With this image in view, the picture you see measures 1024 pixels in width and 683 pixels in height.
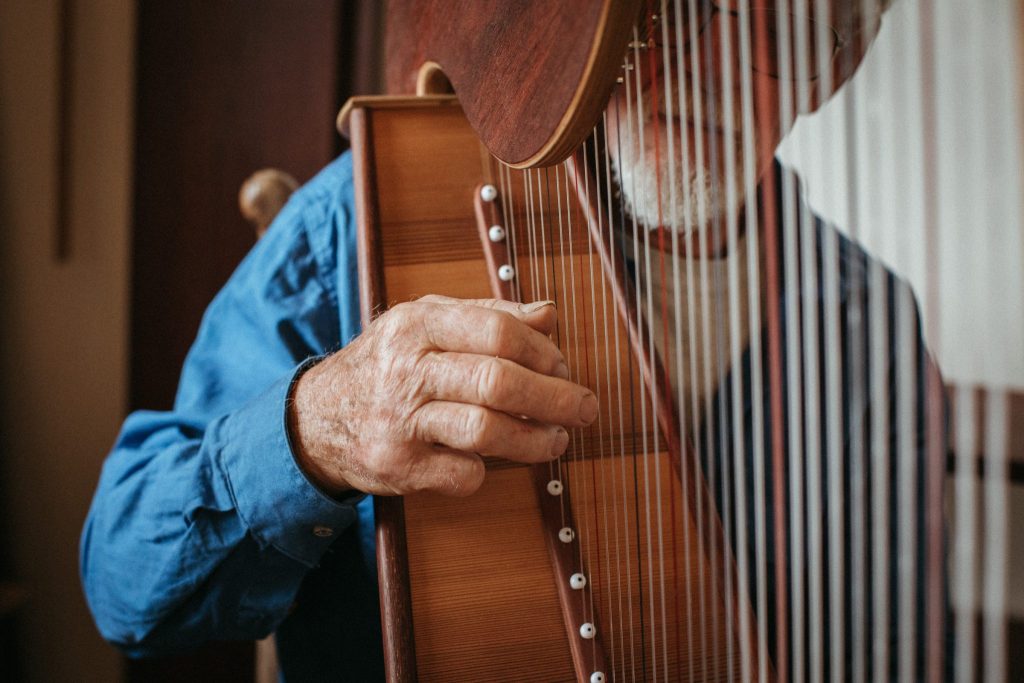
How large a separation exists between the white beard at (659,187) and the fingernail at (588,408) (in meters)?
0.12

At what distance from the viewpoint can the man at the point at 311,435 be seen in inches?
19.0

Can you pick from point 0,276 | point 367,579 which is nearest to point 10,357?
point 0,276

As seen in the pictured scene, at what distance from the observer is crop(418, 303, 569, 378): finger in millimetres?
477

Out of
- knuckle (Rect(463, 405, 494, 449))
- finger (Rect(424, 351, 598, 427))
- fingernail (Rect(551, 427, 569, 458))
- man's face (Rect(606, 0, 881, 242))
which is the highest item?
man's face (Rect(606, 0, 881, 242))

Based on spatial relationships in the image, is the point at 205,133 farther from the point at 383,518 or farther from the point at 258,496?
the point at 383,518

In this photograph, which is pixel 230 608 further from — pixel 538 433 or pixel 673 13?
pixel 673 13

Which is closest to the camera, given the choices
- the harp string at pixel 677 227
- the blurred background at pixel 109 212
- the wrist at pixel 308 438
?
the harp string at pixel 677 227

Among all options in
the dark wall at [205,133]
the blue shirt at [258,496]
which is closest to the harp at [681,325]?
the blue shirt at [258,496]

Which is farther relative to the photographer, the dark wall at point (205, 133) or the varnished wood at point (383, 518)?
the dark wall at point (205, 133)

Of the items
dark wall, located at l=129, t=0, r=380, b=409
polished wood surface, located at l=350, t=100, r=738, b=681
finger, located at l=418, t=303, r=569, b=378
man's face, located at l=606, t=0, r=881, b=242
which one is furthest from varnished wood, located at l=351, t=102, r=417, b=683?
dark wall, located at l=129, t=0, r=380, b=409

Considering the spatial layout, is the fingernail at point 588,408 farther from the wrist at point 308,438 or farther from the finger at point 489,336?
the wrist at point 308,438

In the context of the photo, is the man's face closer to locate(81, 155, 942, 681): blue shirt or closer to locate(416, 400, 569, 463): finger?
locate(416, 400, 569, 463): finger

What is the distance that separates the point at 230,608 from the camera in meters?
0.74

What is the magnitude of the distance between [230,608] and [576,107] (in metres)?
0.61
